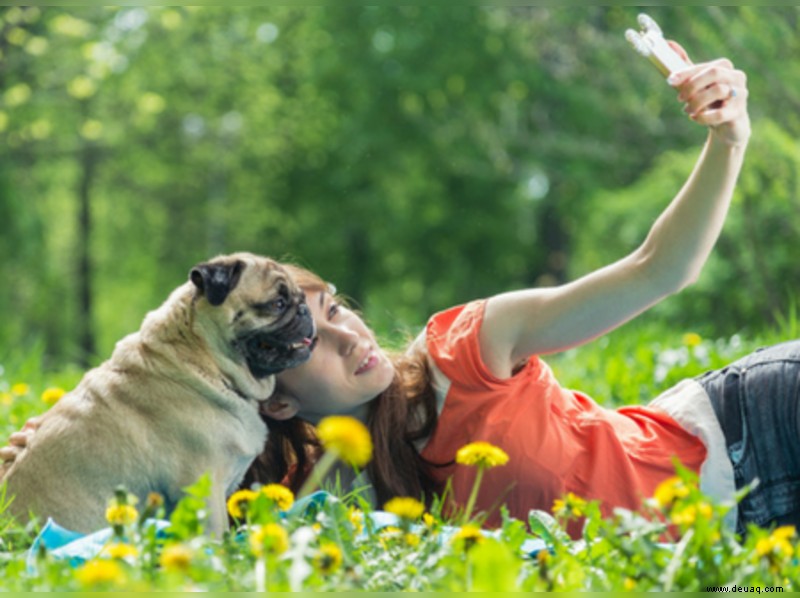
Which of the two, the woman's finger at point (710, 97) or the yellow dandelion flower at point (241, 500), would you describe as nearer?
the yellow dandelion flower at point (241, 500)

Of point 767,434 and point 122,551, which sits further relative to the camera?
point 767,434

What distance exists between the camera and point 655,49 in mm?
3023

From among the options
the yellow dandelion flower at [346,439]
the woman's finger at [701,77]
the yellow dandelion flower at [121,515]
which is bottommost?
the yellow dandelion flower at [121,515]

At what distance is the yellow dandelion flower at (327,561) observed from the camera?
1890mm

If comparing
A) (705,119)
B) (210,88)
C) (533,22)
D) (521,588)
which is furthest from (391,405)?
(210,88)

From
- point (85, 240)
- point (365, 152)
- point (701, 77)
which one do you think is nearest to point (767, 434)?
point (701, 77)

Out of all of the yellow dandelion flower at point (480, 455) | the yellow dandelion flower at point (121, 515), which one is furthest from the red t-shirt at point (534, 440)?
the yellow dandelion flower at point (121, 515)

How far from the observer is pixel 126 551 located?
1.96m

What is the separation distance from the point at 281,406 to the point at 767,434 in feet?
4.54

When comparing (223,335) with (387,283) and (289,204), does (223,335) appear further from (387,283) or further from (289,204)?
(289,204)

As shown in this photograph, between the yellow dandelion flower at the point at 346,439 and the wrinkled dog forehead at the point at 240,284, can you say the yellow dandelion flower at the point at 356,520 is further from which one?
the wrinkled dog forehead at the point at 240,284

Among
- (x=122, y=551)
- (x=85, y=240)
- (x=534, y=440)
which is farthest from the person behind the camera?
(x=85, y=240)

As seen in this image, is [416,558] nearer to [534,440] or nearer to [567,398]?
[534,440]

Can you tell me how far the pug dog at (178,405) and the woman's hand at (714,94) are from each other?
3.92 ft
